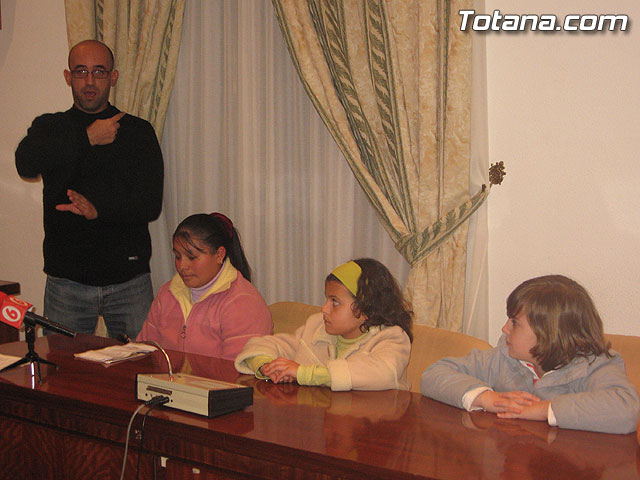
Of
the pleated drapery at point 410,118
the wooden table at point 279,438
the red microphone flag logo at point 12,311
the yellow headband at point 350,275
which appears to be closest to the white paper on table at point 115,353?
the wooden table at point 279,438

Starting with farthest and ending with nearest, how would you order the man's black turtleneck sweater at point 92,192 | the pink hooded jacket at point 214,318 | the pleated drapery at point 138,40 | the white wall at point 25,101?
the white wall at point 25,101 → the pleated drapery at point 138,40 → the man's black turtleneck sweater at point 92,192 → the pink hooded jacket at point 214,318

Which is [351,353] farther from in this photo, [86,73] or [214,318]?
[86,73]

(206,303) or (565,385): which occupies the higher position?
(206,303)

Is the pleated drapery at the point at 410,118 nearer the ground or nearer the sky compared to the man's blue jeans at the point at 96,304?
nearer the sky

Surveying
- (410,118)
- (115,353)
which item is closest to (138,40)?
(410,118)

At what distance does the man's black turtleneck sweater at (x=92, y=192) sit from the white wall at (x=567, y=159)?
5.48 feet

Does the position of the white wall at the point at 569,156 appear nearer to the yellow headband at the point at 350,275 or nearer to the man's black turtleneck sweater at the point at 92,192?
the yellow headband at the point at 350,275

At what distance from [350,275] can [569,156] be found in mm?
1146

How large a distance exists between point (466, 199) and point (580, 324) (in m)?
1.10

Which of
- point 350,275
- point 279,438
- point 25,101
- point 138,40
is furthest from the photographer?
point 25,101

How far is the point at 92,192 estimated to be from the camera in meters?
3.19

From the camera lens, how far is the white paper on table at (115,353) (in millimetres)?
2328

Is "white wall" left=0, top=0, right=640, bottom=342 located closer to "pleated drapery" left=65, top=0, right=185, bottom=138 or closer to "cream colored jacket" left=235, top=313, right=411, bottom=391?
"cream colored jacket" left=235, top=313, right=411, bottom=391

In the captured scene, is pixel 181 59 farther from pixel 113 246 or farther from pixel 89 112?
pixel 113 246
